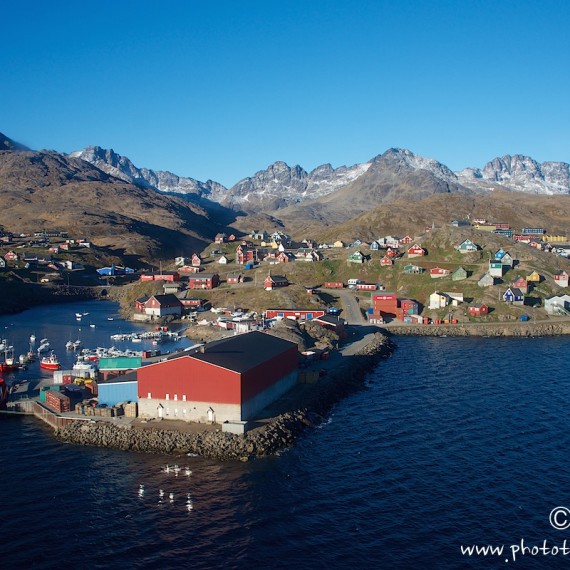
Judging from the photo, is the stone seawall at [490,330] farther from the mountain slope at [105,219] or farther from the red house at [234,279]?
the mountain slope at [105,219]

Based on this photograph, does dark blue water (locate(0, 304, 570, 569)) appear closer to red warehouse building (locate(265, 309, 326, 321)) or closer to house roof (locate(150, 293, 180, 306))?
red warehouse building (locate(265, 309, 326, 321))

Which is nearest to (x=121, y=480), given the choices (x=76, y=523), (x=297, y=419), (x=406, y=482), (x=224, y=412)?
(x=76, y=523)

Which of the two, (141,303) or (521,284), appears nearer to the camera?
(521,284)

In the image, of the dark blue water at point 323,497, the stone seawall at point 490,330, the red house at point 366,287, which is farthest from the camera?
the red house at point 366,287

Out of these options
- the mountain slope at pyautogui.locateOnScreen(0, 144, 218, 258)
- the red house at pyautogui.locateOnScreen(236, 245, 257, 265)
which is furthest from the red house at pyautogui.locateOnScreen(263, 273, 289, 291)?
the mountain slope at pyautogui.locateOnScreen(0, 144, 218, 258)

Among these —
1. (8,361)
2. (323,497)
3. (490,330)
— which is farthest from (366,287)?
(323,497)

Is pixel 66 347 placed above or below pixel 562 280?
below

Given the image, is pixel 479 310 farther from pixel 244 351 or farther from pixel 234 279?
pixel 244 351

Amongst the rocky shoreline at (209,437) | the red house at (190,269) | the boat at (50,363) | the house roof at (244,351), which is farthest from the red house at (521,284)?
the boat at (50,363)
